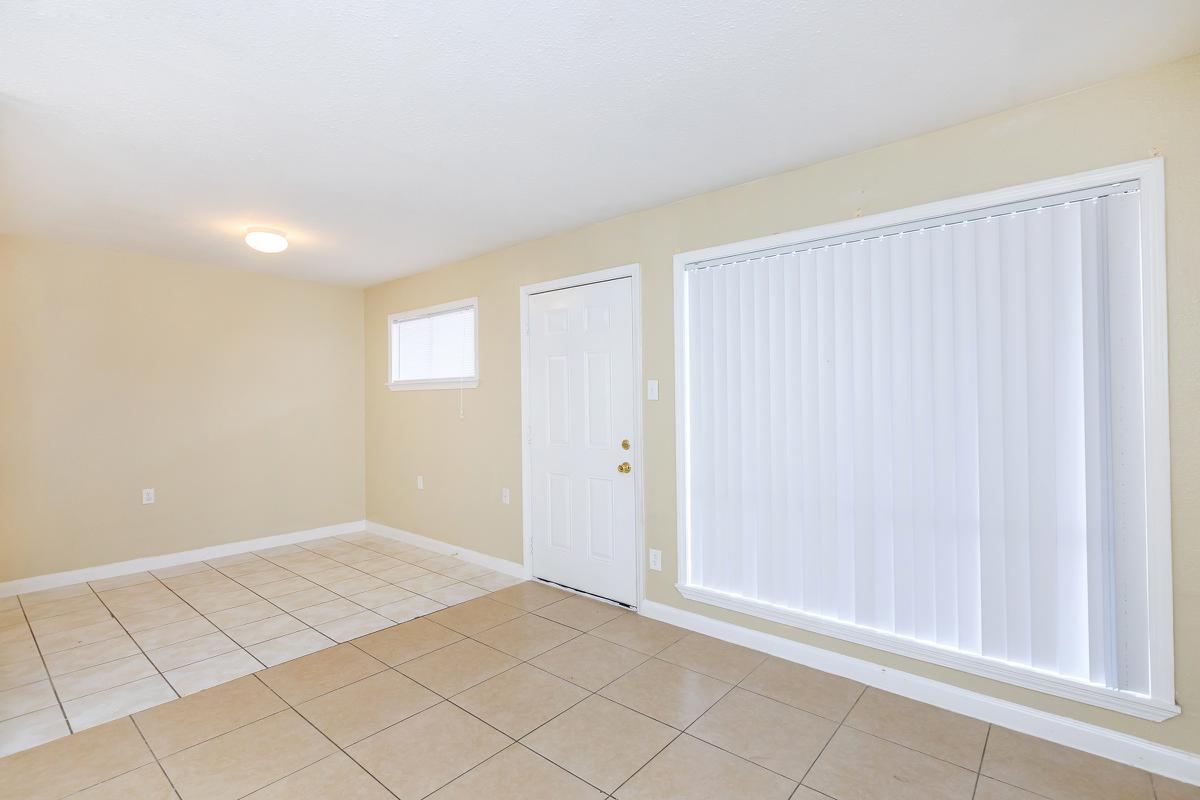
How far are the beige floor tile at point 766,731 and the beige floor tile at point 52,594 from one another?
432cm

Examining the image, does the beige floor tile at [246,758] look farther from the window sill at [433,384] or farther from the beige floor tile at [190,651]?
the window sill at [433,384]

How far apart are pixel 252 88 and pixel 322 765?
8.20ft

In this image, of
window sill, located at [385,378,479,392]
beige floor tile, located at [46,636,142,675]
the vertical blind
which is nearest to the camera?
the vertical blind

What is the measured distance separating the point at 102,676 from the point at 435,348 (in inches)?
120

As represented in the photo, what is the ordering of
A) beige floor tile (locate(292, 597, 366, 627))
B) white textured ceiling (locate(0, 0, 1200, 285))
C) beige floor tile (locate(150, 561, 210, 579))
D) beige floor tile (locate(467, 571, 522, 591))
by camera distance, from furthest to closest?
1. beige floor tile (locate(150, 561, 210, 579))
2. beige floor tile (locate(467, 571, 522, 591))
3. beige floor tile (locate(292, 597, 366, 627))
4. white textured ceiling (locate(0, 0, 1200, 285))

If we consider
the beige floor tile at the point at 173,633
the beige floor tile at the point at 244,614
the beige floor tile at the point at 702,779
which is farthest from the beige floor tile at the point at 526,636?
the beige floor tile at the point at 173,633

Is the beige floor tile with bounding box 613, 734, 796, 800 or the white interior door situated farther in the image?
the white interior door

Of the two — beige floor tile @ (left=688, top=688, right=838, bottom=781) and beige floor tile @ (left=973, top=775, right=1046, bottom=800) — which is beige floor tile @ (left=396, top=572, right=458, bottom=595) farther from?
beige floor tile @ (left=973, top=775, right=1046, bottom=800)

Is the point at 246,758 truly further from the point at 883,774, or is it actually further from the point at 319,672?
the point at 883,774

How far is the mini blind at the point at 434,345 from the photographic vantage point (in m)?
4.66

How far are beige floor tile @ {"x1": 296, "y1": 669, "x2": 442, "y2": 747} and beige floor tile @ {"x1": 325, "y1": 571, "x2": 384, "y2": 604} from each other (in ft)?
3.88

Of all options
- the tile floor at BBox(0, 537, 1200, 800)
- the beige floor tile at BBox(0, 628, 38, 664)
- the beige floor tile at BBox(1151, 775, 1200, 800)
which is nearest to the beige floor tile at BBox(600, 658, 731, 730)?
the tile floor at BBox(0, 537, 1200, 800)

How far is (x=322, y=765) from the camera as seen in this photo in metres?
2.04

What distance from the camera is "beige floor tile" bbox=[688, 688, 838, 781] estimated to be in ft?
6.78
